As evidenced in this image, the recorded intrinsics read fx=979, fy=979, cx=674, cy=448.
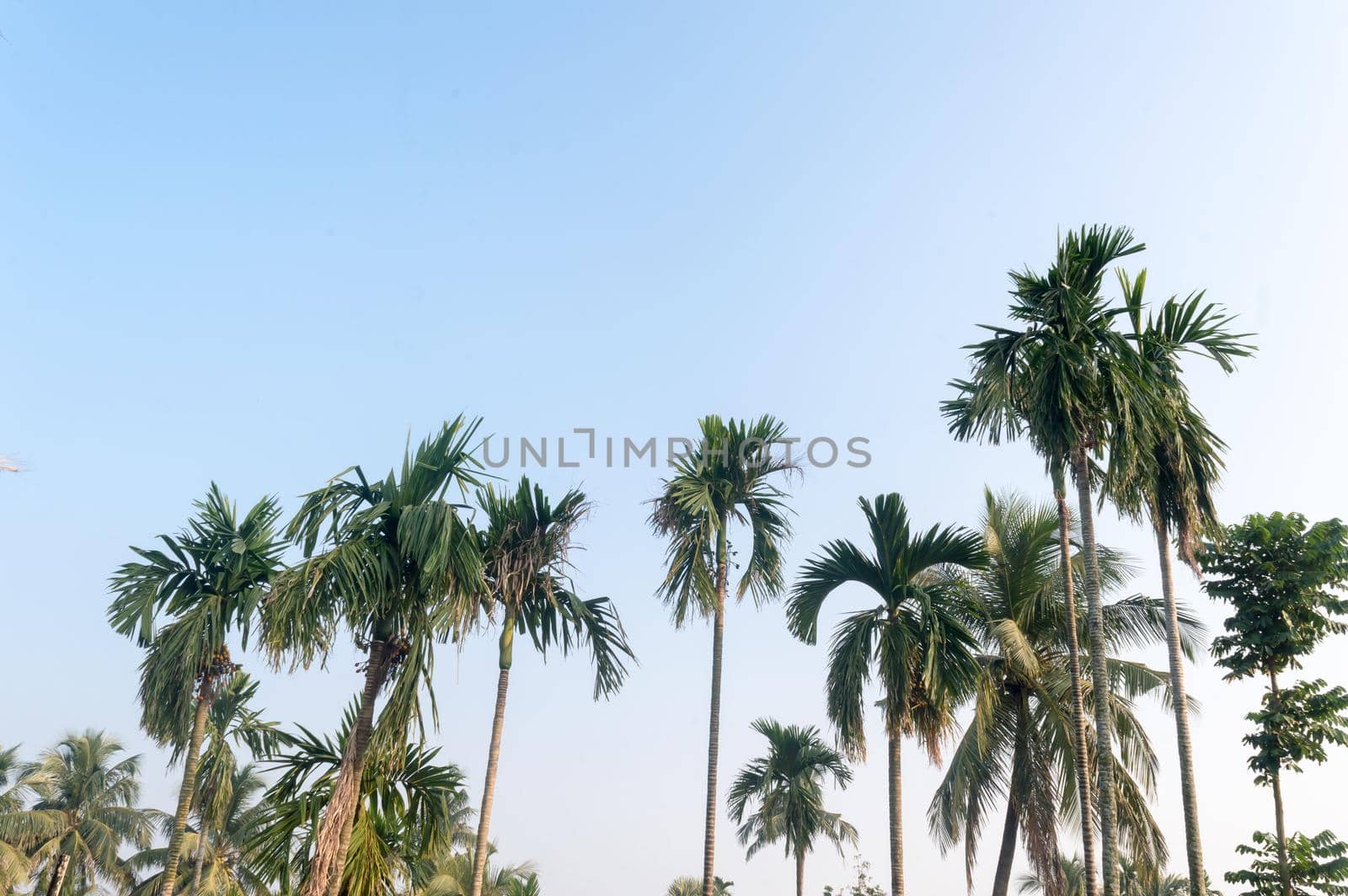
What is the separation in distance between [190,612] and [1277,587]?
20.9 meters

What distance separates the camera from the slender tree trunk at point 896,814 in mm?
17172

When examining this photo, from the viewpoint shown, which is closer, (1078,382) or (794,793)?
(1078,382)

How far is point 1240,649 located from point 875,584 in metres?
7.20

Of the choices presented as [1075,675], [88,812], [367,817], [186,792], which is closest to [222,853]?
[88,812]

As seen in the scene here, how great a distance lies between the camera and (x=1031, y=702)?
21.6m

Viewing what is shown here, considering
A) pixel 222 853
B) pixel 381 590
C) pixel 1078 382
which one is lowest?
pixel 222 853

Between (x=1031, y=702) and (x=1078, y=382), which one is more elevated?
(x=1078, y=382)

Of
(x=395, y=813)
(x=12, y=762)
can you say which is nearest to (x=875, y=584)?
(x=395, y=813)

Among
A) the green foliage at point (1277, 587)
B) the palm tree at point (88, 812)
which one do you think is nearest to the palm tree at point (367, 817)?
the green foliage at point (1277, 587)

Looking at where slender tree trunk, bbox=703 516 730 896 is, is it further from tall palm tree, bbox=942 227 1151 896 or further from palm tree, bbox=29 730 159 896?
palm tree, bbox=29 730 159 896

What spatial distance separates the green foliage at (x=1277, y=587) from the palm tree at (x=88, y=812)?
37.8 m

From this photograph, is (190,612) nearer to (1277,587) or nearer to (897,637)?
(897,637)

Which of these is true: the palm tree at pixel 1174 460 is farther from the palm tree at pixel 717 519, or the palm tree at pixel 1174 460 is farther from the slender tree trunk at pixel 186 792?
the slender tree trunk at pixel 186 792

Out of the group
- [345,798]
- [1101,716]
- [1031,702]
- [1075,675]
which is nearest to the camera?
[345,798]
